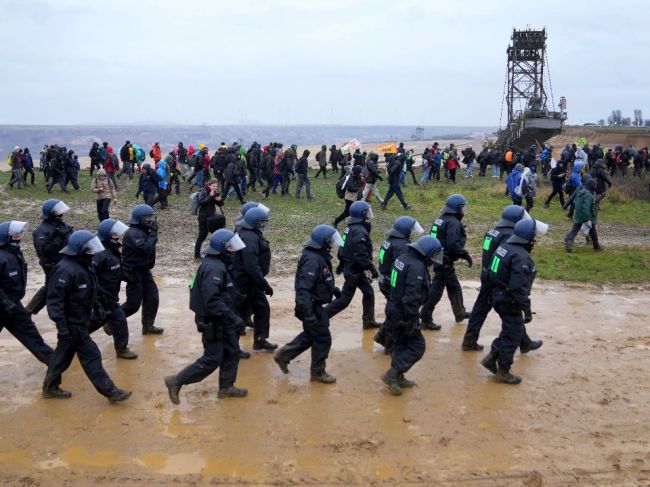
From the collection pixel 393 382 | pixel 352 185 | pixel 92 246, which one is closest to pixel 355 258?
pixel 393 382

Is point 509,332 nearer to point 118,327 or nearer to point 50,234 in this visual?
point 118,327

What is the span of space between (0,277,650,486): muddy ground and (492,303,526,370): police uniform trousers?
31 centimetres

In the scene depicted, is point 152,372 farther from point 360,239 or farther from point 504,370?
point 504,370

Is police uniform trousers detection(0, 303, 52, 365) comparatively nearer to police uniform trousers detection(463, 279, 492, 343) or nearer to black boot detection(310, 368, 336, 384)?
black boot detection(310, 368, 336, 384)

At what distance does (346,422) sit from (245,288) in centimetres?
225

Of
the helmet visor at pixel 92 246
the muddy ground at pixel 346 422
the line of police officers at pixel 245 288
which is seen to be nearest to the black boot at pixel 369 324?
the line of police officers at pixel 245 288

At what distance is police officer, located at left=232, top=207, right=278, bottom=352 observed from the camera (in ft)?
25.2

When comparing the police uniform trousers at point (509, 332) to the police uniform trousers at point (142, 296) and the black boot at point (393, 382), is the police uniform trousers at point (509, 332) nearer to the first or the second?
the black boot at point (393, 382)

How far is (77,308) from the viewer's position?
6.33 m

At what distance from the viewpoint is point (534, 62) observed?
112 feet

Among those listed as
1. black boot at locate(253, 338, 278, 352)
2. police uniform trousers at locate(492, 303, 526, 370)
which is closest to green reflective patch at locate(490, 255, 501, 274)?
police uniform trousers at locate(492, 303, 526, 370)

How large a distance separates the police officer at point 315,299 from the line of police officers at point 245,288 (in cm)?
1

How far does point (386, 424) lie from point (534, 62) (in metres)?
31.8

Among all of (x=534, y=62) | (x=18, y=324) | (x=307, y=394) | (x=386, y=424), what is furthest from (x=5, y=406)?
(x=534, y=62)
